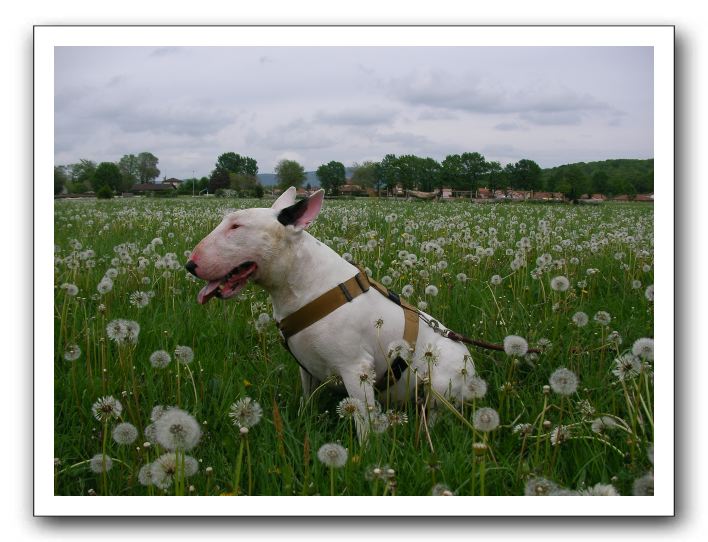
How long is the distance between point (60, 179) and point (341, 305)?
1889 millimetres

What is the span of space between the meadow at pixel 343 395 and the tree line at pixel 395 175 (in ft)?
0.74

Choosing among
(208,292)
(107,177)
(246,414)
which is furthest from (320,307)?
(107,177)

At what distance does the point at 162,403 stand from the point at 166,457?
1084 millimetres

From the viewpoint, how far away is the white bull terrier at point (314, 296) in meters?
3.21

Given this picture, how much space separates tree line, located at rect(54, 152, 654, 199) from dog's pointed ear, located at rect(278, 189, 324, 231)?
733 millimetres

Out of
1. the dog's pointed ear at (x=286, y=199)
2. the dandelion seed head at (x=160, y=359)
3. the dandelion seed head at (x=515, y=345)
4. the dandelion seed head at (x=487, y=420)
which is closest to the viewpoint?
the dandelion seed head at (x=487, y=420)

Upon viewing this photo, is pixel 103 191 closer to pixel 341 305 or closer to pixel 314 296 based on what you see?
pixel 314 296

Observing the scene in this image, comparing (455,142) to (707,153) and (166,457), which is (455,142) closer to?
(707,153)

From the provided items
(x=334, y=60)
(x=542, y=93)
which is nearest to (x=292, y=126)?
(x=334, y=60)

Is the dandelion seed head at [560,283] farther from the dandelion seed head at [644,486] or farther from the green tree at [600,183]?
the dandelion seed head at [644,486]

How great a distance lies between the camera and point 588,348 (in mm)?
4223

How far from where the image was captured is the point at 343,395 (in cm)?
389

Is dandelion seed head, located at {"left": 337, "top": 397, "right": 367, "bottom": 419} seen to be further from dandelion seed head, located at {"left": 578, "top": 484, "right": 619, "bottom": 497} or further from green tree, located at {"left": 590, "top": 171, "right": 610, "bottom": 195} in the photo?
green tree, located at {"left": 590, "top": 171, "right": 610, "bottom": 195}

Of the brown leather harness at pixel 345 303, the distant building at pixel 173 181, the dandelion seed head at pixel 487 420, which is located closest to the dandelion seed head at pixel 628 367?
the dandelion seed head at pixel 487 420
